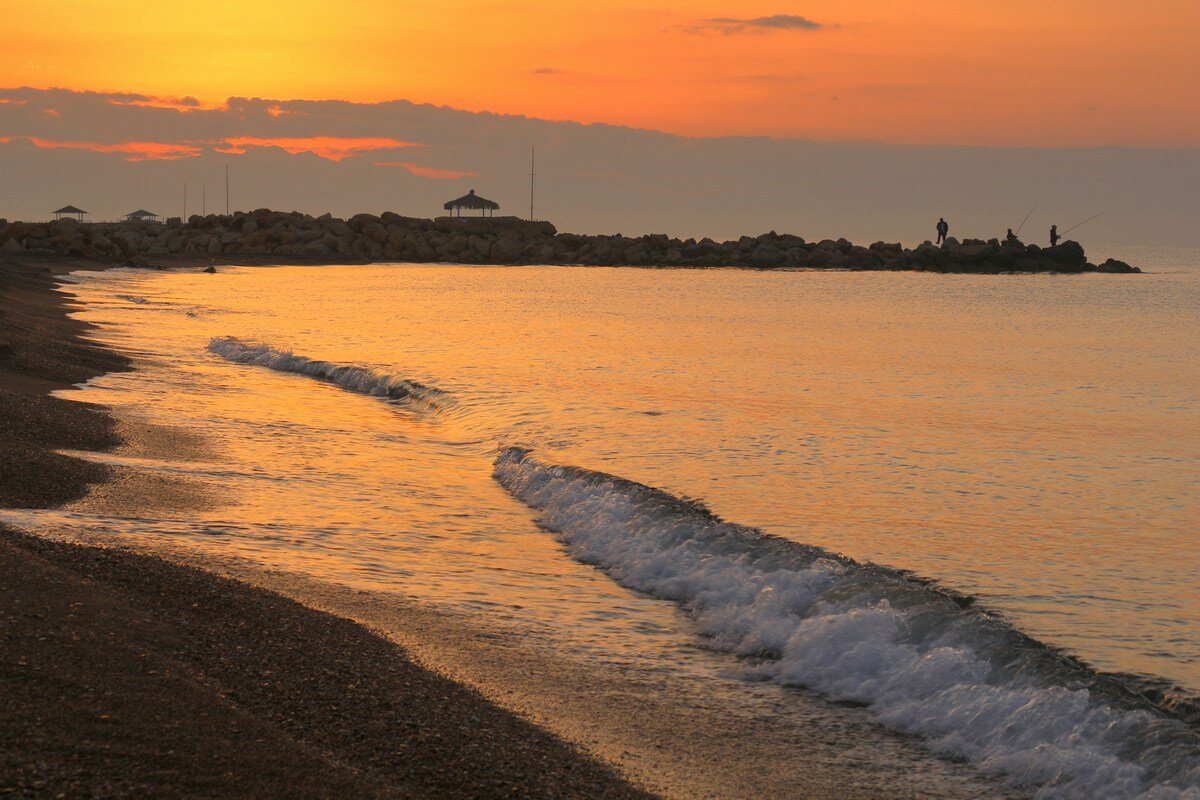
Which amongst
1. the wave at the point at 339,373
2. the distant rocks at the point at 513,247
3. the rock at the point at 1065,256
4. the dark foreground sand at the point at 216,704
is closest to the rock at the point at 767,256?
the distant rocks at the point at 513,247

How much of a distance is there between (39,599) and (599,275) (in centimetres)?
6663

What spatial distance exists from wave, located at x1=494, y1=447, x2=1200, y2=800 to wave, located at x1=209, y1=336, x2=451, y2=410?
916cm

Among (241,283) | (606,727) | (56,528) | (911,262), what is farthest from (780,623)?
(911,262)

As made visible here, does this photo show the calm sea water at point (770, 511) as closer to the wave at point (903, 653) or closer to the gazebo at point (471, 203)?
the wave at point (903, 653)

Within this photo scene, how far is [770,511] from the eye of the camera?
11523mm

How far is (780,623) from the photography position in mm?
8289

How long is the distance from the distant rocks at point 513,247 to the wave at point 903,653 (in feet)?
233

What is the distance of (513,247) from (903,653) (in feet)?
261

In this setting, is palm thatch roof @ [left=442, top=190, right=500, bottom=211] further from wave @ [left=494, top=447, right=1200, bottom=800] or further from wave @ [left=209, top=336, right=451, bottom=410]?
wave @ [left=494, top=447, right=1200, bottom=800]

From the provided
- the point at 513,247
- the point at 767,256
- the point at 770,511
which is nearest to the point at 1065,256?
the point at 767,256

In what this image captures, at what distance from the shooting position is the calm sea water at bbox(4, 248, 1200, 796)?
7.17 meters

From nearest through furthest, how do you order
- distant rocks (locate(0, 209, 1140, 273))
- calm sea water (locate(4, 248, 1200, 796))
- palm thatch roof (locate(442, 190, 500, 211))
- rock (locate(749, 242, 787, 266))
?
calm sea water (locate(4, 248, 1200, 796)), distant rocks (locate(0, 209, 1140, 273)), rock (locate(749, 242, 787, 266)), palm thatch roof (locate(442, 190, 500, 211))

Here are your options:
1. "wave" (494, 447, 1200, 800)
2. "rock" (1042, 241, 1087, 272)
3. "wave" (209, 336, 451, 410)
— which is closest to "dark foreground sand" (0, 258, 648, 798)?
"wave" (494, 447, 1200, 800)

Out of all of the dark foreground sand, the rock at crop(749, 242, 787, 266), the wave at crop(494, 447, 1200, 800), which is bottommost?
the wave at crop(494, 447, 1200, 800)
